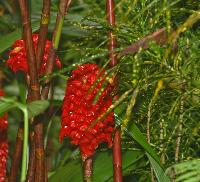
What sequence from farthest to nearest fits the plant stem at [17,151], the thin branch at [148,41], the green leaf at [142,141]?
the plant stem at [17,151]
the green leaf at [142,141]
the thin branch at [148,41]

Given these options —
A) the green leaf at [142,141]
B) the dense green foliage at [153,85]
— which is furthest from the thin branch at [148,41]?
the green leaf at [142,141]

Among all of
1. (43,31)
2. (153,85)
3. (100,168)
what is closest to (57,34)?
(43,31)

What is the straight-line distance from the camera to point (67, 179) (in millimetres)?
949

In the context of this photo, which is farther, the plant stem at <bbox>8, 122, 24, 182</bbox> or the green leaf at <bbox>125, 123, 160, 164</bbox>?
the plant stem at <bbox>8, 122, 24, 182</bbox>

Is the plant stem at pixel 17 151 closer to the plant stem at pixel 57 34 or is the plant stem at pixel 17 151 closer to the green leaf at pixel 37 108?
the plant stem at pixel 57 34

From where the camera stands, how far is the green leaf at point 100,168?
916mm

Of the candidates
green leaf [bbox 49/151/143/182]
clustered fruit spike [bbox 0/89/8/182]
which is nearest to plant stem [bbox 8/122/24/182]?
clustered fruit spike [bbox 0/89/8/182]

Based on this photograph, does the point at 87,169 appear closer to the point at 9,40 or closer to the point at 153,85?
the point at 153,85

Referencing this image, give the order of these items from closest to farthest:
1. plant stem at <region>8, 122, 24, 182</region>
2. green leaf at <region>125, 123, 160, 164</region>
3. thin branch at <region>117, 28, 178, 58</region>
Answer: thin branch at <region>117, 28, 178, 58</region> → green leaf at <region>125, 123, 160, 164</region> → plant stem at <region>8, 122, 24, 182</region>

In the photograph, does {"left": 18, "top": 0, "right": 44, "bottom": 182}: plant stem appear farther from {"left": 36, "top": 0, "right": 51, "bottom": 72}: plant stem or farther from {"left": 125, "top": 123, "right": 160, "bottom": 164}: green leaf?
{"left": 125, "top": 123, "right": 160, "bottom": 164}: green leaf

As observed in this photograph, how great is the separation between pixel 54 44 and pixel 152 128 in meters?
0.23

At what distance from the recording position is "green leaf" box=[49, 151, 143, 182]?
916 mm

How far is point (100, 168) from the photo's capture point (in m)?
0.94

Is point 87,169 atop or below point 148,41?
below
